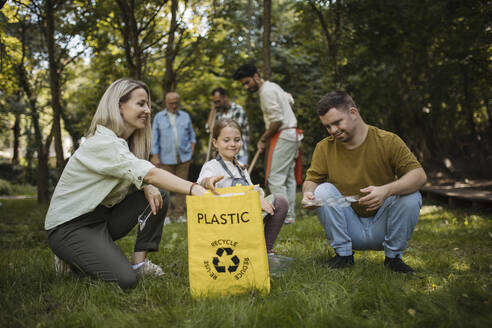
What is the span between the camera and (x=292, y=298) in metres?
1.89

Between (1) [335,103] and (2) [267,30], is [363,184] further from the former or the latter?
(2) [267,30]

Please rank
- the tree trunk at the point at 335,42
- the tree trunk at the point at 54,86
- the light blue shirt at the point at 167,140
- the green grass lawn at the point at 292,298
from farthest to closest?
the tree trunk at the point at 335,42
the light blue shirt at the point at 167,140
the tree trunk at the point at 54,86
the green grass lawn at the point at 292,298

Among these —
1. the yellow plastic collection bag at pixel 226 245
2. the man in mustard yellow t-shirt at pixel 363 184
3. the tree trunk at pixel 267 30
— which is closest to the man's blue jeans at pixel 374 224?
the man in mustard yellow t-shirt at pixel 363 184

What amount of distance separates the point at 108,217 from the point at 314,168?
1478 millimetres

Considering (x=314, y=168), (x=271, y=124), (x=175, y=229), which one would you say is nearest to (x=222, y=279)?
(x=314, y=168)

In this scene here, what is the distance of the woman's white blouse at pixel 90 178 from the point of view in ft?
7.43

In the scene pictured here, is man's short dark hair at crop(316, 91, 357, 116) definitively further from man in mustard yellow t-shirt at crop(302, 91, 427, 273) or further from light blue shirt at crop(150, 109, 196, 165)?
light blue shirt at crop(150, 109, 196, 165)

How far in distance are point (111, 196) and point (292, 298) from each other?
4.44 feet

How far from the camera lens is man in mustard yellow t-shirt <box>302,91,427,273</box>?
8.01ft

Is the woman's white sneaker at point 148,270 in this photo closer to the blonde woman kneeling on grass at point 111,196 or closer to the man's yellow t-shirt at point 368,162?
the blonde woman kneeling on grass at point 111,196

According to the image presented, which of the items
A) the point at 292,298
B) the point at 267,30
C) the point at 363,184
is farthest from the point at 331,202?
the point at 267,30

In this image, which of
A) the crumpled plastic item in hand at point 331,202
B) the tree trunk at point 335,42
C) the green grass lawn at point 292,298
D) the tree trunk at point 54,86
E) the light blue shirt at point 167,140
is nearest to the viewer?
the green grass lawn at point 292,298

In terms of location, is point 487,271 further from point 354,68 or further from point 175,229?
point 354,68

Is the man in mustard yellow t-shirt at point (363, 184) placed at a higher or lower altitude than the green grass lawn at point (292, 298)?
higher
